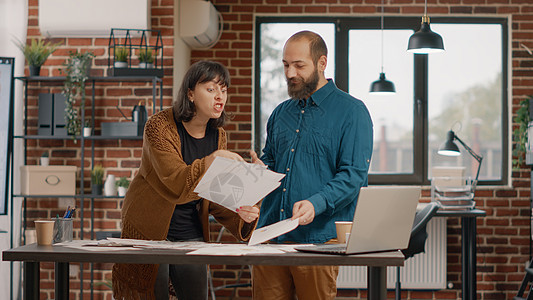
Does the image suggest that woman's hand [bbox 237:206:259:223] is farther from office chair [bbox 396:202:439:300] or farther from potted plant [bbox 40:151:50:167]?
potted plant [bbox 40:151:50:167]

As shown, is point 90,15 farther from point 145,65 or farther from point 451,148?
point 451,148

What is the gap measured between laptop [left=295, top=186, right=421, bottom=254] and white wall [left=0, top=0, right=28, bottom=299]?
2651 millimetres

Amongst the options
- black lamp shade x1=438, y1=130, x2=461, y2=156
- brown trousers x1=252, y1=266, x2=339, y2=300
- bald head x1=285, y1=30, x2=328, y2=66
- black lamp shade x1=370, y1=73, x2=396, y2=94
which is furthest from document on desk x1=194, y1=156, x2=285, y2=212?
black lamp shade x1=438, y1=130, x2=461, y2=156

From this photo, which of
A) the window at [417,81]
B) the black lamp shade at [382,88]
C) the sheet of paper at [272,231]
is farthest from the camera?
the window at [417,81]

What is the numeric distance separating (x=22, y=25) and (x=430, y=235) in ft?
11.1

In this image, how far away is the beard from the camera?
2322 mm

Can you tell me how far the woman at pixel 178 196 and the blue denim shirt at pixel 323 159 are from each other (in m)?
0.17

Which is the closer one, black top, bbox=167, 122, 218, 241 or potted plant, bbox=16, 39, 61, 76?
black top, bbox=167, 122, 218, 241

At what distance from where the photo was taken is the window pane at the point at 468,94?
5.05 meters

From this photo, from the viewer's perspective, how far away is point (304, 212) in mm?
2051

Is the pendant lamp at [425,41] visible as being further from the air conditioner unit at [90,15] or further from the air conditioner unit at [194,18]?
the air conditioner unit at [90,15]

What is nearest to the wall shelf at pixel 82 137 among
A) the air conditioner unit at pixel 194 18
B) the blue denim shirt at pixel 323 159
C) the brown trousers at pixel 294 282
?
the air conditioner unit at pixel 194 18

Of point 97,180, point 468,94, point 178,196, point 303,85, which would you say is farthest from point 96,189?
point 468,94

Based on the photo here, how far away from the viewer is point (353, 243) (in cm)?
178
